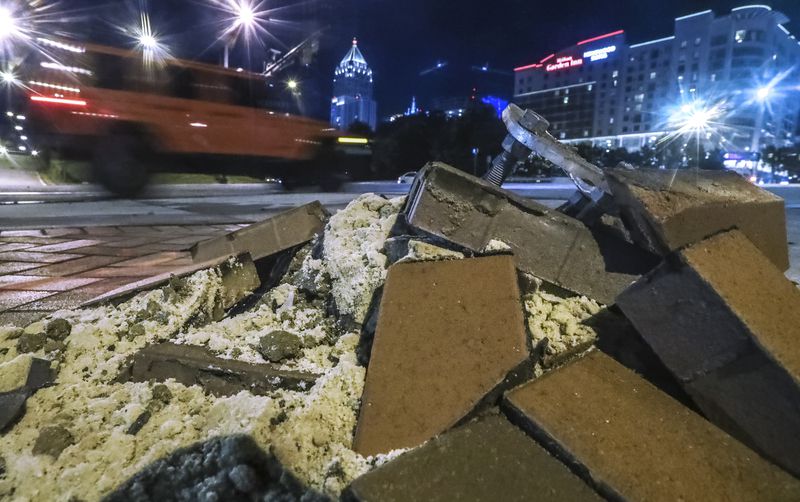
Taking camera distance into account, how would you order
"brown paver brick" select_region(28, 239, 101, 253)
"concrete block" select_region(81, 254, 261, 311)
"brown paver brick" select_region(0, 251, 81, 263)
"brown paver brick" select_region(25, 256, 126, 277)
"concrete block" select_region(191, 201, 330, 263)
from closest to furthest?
"concrete block" select_region(81, 254, 261, 311) < "concrete block" select_region(191, 201, 330, 263) < "brown paver brick" select_region(25, 256, 126, 277) < "brown paver brick" select_region(0, 251, 81, 263) < "brown paver brick" select_region(28, 239, 101, 253)

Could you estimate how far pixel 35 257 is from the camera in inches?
143

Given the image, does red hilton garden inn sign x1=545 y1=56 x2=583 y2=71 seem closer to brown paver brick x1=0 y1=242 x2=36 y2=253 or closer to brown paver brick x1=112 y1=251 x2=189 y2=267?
brown paver brick x1=112 y1=251 x2=189 y2=267

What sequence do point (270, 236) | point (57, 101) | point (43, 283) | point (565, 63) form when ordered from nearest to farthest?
1. point (270, 236)
2. point (43, 283)
3. point (57, 101)
4. point (565, 63)

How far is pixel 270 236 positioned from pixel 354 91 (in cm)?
7948

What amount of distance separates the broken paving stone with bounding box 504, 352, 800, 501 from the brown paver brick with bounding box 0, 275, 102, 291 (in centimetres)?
281

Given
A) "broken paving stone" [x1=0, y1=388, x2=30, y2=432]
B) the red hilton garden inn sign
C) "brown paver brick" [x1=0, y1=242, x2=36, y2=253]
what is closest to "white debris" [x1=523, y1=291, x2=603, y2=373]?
"broken paving stone" [x1=0, y1=388, x2=30, y2=432]

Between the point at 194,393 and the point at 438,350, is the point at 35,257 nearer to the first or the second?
the point at 194,393

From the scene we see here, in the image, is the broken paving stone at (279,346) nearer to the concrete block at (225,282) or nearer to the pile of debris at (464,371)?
the pile of debris at (464,371)

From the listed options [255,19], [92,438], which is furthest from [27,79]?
[255,19]

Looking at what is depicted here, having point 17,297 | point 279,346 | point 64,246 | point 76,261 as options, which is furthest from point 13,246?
point 279,346

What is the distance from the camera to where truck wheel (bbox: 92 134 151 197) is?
771cm

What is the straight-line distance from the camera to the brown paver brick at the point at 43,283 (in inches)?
109

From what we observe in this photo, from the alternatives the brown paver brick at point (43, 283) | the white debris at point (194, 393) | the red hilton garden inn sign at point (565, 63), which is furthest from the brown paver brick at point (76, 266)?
the red hilton garden inn sign at point (565, 63)

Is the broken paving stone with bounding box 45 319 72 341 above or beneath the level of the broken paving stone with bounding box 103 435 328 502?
above
